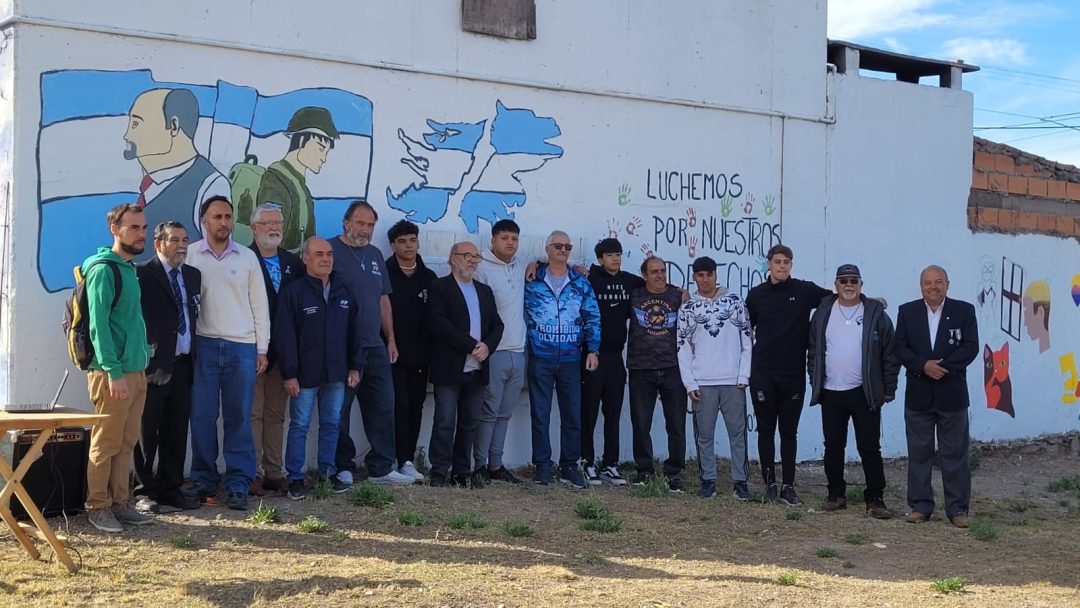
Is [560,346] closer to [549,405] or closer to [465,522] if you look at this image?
[549,405]

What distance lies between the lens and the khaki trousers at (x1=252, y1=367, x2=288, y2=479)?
27.9ft

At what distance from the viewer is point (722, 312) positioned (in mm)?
9398

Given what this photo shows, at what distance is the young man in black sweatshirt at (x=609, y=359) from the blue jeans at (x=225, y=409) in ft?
9.87

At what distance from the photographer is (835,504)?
927cm

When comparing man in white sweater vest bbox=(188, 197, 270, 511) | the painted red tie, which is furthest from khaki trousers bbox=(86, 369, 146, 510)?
the painted red tie

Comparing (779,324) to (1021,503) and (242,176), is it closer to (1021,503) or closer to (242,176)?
(1021,503)

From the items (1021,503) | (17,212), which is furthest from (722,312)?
(17,212)

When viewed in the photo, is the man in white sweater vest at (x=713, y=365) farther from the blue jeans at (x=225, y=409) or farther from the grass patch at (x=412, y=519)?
the blue jeans at (x=225, y=409)

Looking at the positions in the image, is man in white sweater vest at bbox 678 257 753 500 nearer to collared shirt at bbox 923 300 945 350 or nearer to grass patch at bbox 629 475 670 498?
grass patch at bbox 629 475 670 498

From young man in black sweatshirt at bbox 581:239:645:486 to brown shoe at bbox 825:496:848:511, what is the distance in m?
1.69

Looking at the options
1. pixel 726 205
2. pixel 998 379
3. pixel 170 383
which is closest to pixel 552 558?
pixel 170 383

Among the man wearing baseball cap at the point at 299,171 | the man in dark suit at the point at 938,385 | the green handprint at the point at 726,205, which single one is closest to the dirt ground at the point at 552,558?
the man in dark suit at the point at 938,385

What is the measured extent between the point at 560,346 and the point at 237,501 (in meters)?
2.94

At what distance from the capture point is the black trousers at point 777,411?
9.25 meters
